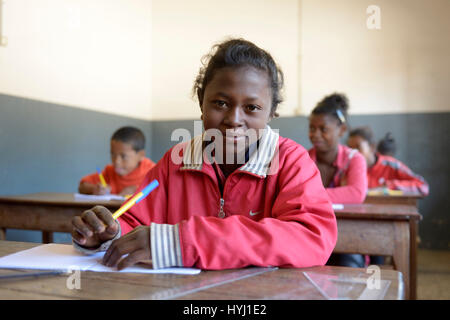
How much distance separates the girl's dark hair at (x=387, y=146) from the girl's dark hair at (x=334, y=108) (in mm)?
1863

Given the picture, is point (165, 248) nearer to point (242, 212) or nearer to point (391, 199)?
point (242, 212)

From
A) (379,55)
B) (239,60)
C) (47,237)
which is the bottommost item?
(47,237)

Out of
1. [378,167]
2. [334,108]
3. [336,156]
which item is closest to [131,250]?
[336,156]

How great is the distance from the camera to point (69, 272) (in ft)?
2.26

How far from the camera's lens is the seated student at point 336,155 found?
223cm

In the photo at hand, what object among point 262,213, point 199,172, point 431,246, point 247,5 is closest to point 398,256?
point 262,213

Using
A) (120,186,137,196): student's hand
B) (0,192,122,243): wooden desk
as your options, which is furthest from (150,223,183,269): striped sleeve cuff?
(120,186,137,196): student's hand

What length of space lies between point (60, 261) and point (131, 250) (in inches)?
6.1

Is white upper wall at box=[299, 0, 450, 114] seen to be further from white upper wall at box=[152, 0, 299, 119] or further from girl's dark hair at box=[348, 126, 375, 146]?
white upper wall at box=[152, 0, 299, 119]

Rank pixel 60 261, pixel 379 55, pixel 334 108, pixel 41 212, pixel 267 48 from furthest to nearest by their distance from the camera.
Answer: pixel 379 55 → pixel 267 48 → pixel 334 108 → pixel 41 212 → pixel 60 261

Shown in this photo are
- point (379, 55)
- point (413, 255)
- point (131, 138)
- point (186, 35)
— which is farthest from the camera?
point (186, 35)

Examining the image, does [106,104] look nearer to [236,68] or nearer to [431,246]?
[236,68]

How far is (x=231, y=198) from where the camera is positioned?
1022 mm

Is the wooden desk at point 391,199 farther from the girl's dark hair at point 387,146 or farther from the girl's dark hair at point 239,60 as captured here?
the girl's dark hair at point 239,60
